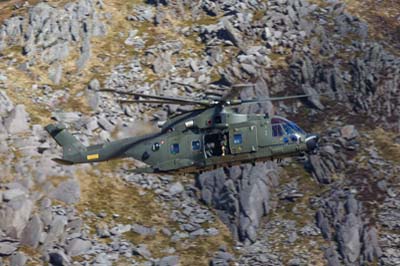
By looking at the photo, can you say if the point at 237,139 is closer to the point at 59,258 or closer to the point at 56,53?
the point at 59,258

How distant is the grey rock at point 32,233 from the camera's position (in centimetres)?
5638

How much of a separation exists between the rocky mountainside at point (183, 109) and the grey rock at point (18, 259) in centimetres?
24

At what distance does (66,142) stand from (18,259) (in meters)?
14.2

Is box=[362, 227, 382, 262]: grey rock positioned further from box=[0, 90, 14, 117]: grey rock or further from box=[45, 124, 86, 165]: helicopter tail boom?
box=[0, 90, 14, 117]: grey rock

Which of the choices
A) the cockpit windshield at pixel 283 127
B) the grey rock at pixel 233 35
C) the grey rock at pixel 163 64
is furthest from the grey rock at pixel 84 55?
the cockpit windshield at pixel 283 127

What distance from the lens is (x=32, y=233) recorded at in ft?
186

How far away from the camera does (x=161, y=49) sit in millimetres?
73812

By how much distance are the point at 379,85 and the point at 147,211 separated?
2608 centimetres

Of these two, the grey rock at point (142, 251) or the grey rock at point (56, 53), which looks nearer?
the grey rock at point (142, 251)

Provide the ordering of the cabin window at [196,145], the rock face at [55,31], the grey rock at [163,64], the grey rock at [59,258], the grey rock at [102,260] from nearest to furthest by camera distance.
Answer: the cabin window at [196,145] < the grey rock at [59,258] < the grey rock at [102,260] < the grey rock at [163,64] < the rock face at [55,31]

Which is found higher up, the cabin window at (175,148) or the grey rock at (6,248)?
the cabin window at (175,148)

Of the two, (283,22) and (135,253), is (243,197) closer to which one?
(135,253)

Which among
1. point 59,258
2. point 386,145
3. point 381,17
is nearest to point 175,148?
point 59,258

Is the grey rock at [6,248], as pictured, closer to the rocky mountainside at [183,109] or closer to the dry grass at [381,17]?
the rocky mountainside at [183,109]
